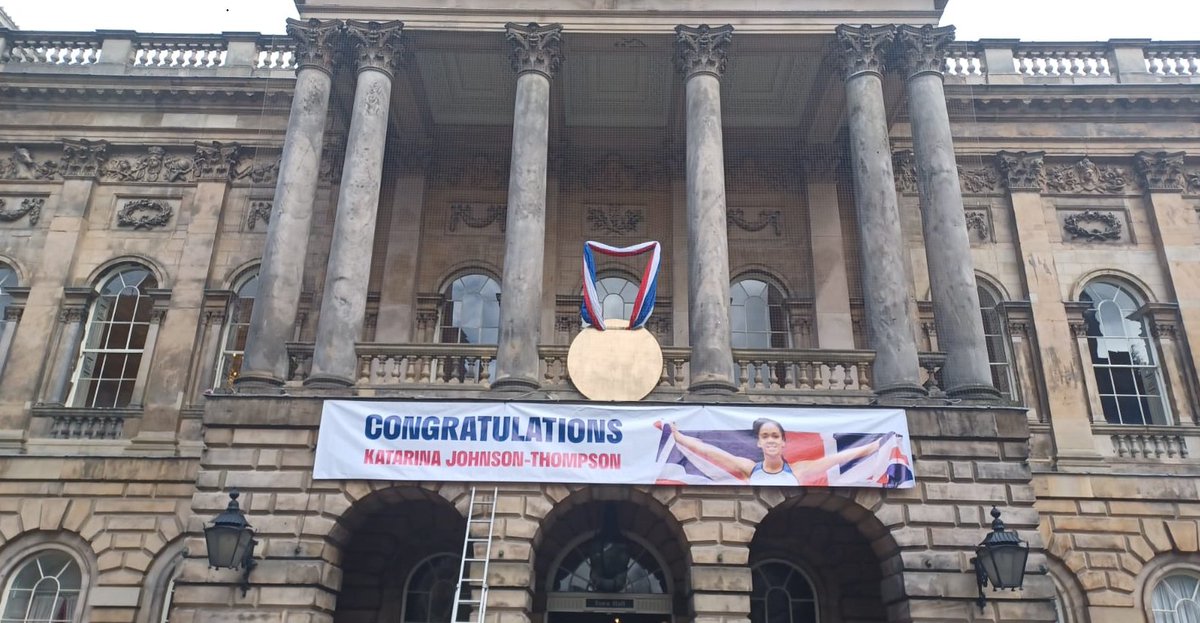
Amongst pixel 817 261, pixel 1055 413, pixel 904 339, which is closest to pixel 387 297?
pixel 817 261

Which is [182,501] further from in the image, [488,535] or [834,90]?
[834,90]

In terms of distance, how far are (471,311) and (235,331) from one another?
4.70m

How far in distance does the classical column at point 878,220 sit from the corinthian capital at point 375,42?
781 centimetres

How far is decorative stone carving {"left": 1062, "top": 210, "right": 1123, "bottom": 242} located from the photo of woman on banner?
345 inches

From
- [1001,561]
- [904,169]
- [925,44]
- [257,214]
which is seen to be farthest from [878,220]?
[257,214]

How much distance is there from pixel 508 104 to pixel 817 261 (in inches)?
284

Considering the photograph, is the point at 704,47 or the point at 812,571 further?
the point at 704,47

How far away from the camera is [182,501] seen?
1584cm

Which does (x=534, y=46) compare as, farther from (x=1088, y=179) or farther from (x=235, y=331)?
(x=1088, y=179)

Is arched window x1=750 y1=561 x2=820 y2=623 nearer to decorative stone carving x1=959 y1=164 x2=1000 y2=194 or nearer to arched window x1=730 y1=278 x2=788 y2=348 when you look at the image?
arched window x1=730 y1=278 x2=788 y2=348

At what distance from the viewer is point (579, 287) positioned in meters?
18.2

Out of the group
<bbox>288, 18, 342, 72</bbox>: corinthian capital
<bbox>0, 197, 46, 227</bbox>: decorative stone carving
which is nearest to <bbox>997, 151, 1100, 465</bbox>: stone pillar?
<bbox>288, 18, 342, 72</bbox>: corinthian capital

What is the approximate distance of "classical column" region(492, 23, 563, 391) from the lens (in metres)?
13.4

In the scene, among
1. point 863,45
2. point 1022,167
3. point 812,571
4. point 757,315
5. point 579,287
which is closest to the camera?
point 812,571
